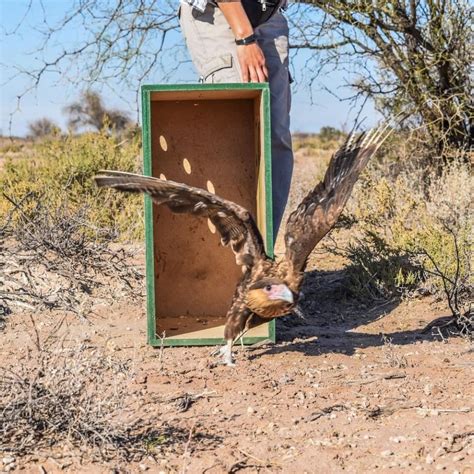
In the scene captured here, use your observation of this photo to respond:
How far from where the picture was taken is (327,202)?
618cm

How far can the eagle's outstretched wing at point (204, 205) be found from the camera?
534 cm

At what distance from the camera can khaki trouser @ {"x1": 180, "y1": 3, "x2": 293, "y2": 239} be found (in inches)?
266

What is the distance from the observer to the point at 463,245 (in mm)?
7617

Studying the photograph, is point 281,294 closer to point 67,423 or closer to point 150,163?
point 150,163

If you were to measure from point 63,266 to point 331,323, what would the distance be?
82.5 inches

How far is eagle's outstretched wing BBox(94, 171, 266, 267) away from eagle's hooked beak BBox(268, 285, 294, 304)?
0.30m

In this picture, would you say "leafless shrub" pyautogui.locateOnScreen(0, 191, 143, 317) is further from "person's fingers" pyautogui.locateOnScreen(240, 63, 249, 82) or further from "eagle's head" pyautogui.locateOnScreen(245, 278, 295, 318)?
"person's fingers" pyautogui.locateOnScreen(240, 63, 249, 82)

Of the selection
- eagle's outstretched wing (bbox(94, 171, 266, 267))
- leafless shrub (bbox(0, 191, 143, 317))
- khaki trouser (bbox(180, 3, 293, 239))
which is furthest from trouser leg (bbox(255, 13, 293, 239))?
leafless shrub (bbox(0, 191, 143, 317))

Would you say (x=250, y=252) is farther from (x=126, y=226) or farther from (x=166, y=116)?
(x=126, y=226)

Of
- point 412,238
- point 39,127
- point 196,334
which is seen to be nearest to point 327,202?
point 196,334

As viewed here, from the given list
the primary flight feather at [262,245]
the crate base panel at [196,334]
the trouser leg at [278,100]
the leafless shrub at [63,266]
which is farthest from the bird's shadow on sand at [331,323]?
the leafless shrub at [63,266]

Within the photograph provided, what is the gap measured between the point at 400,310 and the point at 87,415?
3.81 m

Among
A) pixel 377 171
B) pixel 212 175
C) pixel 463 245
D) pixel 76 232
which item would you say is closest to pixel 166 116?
pixel 212 175

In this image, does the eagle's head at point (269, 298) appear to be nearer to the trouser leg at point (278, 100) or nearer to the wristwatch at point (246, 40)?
the trouser leg at point (278, 100)
